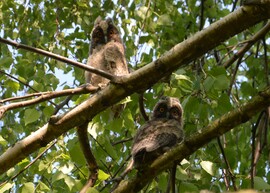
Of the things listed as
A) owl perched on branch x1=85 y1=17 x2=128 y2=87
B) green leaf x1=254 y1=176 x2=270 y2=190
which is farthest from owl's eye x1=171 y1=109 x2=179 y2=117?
green leaf x1=254 y1=176 x2=270 y2=190

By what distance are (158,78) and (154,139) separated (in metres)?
0.49

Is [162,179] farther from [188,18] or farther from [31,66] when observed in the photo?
[31,66]

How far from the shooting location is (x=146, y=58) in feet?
9.42

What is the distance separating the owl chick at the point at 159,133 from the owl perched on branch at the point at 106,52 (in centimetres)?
46

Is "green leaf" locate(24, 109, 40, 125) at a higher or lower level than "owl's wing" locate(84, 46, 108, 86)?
lower

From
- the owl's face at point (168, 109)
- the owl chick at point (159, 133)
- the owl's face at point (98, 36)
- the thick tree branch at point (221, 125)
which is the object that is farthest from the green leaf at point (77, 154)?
the owl's face at point (98, 36)

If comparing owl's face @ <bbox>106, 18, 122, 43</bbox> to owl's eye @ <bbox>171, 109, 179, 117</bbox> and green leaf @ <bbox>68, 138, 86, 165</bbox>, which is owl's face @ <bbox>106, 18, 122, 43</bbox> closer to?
owl's eye @ <bbox>171, 109, 179, 117</bbox>

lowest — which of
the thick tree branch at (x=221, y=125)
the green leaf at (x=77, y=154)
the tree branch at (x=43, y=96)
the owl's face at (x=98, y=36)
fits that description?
the thick tree branch at (x=221, y=125)

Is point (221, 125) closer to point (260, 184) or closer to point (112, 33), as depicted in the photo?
point (260, 184)

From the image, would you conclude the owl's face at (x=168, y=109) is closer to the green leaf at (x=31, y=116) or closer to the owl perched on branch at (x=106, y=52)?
the owl perched on branch at (x=106, y=52)

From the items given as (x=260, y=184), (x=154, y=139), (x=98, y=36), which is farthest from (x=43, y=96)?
(x=98, y=36)

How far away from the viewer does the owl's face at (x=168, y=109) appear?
2643 mm

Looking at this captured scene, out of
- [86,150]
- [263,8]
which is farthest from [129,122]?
[263,8]

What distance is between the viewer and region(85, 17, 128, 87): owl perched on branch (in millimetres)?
3006
